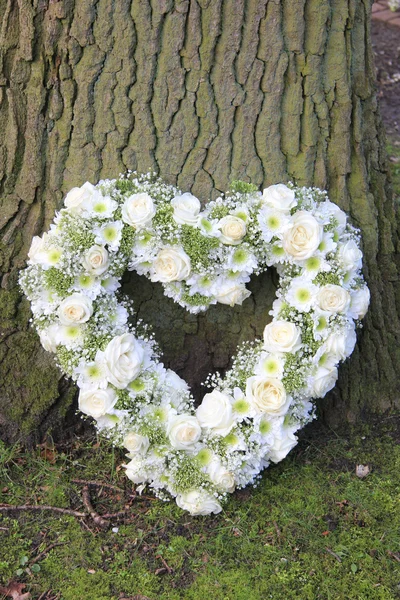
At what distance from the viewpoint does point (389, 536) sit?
2430 mm

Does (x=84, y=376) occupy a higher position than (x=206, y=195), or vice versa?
(x=206, y=195)

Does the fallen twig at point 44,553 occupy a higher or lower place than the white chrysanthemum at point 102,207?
lower

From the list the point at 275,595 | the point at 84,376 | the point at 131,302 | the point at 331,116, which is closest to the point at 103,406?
the point at 84,376

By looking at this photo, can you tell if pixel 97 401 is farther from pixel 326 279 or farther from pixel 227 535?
pixel 326 279

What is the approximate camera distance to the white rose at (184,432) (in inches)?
94.2

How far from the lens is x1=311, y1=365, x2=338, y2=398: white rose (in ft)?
8.33

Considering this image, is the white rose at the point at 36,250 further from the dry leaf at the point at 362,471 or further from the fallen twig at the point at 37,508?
the dry leaf at the point at 362,471

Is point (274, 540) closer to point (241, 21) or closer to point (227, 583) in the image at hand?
point (227, 583)

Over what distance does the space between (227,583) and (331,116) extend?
178cm

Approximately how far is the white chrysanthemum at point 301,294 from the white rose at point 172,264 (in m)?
0.42

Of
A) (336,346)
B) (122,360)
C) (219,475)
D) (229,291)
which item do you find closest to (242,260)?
(229,291)

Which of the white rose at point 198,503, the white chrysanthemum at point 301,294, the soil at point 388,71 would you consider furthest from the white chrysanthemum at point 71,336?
the soil at point 388,71

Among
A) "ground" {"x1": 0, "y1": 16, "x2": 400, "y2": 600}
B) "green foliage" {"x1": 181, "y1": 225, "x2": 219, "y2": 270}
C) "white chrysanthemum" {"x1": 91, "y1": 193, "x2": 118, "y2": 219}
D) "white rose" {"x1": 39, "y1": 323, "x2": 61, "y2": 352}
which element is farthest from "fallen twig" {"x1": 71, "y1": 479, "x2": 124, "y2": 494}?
"white chrysanthemum" {"x1": 91, "y1": 193, "x2": 118, "y2": 219}

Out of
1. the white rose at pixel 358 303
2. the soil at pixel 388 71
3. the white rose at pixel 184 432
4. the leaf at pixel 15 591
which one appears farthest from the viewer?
the soil at pixel 388 71
